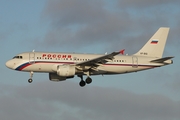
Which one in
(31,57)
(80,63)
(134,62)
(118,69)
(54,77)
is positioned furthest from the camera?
(54,77)

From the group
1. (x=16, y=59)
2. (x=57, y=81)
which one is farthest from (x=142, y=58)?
(x=16, y=59)

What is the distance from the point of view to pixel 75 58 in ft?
230

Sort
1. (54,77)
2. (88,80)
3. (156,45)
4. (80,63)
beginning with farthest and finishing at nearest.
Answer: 1. (156,45)
2. (54,77)
3. (88,80)
4. (80,63)

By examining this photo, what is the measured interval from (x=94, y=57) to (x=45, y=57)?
259 inches

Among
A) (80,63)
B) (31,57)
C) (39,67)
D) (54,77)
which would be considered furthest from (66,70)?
(54,77)

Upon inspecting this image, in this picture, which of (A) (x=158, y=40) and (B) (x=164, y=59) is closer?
(B) (x=164, y=59)

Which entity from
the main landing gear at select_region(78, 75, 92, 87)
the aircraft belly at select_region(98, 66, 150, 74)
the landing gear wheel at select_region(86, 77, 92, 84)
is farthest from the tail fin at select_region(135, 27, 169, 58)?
the landing gear wheel at select_region(86, 77, 92, 84)

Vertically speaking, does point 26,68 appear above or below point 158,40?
below

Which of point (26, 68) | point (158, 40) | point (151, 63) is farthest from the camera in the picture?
point (158, 40)

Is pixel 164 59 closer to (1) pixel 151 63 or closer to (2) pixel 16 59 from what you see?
(1) pixel 151 63

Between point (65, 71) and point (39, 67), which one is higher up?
point (39, 67)

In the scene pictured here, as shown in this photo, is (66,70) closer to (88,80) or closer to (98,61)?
(88,80)

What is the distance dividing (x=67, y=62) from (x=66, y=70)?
2.01 metres

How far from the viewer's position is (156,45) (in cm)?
7719
